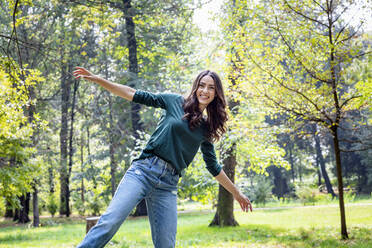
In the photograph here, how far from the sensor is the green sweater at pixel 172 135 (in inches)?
105

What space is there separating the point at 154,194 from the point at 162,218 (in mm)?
190

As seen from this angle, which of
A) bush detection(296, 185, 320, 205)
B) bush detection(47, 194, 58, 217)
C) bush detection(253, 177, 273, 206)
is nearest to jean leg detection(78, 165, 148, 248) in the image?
bush detection(296, 185, 320, 205)

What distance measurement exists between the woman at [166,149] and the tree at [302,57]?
400 centimetres

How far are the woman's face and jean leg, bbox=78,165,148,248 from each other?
2.62 feet

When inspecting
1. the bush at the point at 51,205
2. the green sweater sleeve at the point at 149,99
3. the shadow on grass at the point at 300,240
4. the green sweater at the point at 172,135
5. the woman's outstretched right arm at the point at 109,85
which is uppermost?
the woman's outstretched right arm at the point at 109,85

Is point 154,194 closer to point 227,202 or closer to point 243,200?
point 243,200

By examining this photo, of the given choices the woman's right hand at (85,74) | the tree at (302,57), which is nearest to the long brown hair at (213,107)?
the woman's right hand at (85,74)

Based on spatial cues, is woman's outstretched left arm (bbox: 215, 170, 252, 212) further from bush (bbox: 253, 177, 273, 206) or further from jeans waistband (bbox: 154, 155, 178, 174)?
bush (bbox: 253, 177, 273, 206)

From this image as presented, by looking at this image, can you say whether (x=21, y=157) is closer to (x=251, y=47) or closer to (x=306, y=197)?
(x=251, y=47)

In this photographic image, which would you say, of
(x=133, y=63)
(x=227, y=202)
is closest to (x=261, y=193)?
(x=133, y=63)

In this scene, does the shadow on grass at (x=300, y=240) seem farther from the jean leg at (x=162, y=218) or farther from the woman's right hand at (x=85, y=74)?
the woman's right hand at (x=85, y=74)

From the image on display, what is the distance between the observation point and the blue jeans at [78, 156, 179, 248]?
2.43 meters

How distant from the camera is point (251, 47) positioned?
23.2 feet

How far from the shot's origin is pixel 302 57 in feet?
21.4
